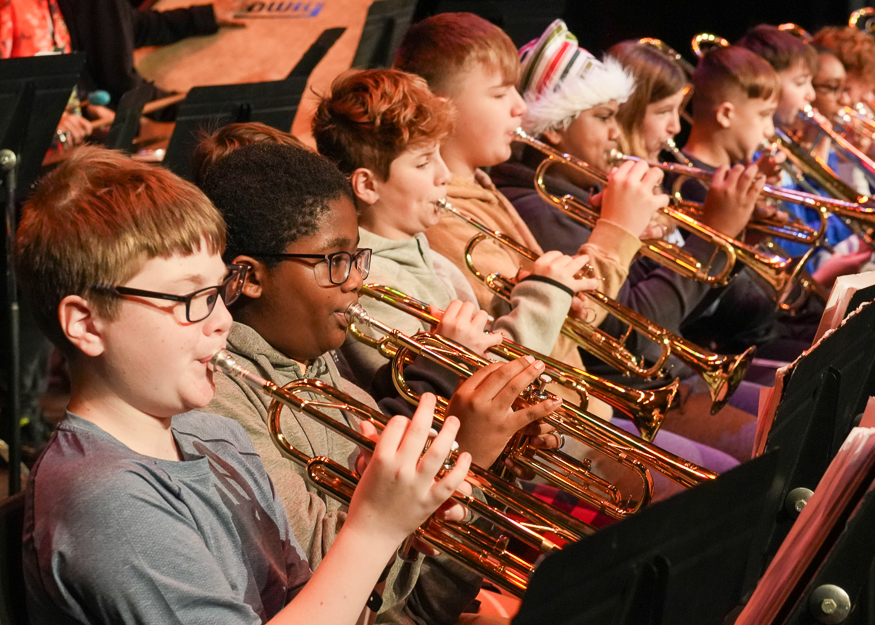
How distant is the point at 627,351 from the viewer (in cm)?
230

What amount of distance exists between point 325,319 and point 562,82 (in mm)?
1582

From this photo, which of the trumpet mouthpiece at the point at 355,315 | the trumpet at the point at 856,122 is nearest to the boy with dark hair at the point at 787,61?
the trumpet at the point at 856,122

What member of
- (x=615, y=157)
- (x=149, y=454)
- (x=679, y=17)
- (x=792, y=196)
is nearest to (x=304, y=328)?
(x=149, y=454)

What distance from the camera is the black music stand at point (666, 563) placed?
0.82 meters

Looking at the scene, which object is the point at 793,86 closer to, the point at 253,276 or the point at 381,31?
the point at 381,31

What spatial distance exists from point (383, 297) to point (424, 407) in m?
0.81

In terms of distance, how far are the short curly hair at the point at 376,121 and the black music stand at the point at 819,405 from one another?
1013 millimetres

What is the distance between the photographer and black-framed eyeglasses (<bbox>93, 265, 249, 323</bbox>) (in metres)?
1.12

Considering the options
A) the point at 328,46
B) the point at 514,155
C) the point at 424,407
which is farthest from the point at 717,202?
the point at 424,407

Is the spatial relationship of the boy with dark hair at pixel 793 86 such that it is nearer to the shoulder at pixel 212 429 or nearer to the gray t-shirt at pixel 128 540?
the shoulder at pixel 212 429

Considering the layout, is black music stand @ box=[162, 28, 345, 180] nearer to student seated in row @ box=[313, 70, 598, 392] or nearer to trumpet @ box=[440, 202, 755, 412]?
student seated in row @ box=[313, 70, 598, 392]

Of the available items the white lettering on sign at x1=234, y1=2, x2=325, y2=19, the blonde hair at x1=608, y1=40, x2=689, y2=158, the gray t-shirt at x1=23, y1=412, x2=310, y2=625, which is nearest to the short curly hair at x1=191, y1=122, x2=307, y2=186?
the gray t-shirt at x1=23, y1=412, x2=310, y2=625

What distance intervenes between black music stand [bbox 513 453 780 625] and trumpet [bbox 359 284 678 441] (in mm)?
843

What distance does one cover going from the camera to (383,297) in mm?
1919
